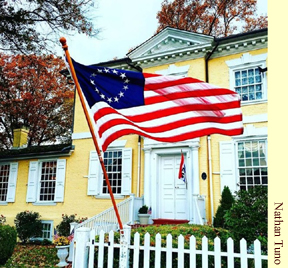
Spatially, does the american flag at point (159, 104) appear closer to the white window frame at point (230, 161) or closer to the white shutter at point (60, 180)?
the white window frame at point (230, 161)

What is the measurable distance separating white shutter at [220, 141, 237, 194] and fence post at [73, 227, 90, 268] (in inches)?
265

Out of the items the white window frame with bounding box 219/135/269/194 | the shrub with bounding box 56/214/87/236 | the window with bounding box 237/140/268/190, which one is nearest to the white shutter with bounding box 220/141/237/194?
the white window frame with bounding box 219/135/269/194

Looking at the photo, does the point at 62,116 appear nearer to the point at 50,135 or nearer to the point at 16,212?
the point at 50,135

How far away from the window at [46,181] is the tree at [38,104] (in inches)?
328

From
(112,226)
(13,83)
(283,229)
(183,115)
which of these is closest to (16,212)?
(112,226)

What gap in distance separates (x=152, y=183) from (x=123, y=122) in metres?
7.25

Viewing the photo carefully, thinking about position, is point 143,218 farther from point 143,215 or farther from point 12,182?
point 12,182

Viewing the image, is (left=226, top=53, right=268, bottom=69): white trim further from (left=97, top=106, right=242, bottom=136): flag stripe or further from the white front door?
(left=97, top=106, right=242, bottom=136): flag stripe

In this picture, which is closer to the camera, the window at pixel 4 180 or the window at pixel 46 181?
the window at pixel 46 181

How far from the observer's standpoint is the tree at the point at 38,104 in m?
21.2

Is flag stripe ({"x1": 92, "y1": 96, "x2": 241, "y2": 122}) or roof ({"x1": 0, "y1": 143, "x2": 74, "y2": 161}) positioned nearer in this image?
flag stripe ({"x1": 92, "y1": 96, "x2": 241, "y2": 122})

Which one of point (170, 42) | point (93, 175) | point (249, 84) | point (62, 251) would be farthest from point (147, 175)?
point (170, 42)

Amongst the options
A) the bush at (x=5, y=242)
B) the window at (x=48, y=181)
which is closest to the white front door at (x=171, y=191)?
the bush at (x=5, y=242)

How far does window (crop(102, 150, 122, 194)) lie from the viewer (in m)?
12.1
